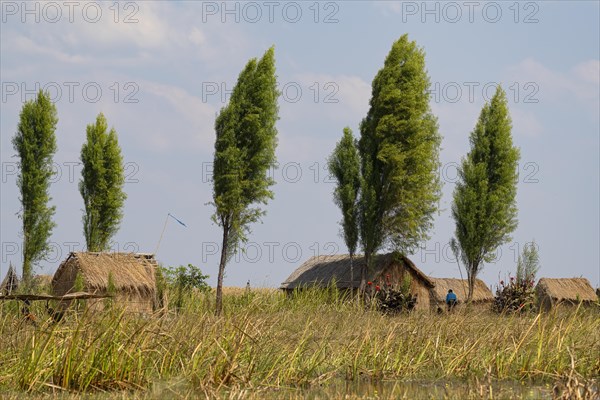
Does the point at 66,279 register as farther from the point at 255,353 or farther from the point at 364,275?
the point at 255,353

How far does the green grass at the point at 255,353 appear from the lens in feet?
28.8

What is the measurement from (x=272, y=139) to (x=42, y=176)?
9752 millimetres

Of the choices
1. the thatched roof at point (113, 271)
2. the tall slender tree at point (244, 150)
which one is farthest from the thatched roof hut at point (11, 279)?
the tall slender tree at point (244, 150)

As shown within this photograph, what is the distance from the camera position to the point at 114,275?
2189 cm

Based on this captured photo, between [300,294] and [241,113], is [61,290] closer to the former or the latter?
[300,294]

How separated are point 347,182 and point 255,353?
26.0 m

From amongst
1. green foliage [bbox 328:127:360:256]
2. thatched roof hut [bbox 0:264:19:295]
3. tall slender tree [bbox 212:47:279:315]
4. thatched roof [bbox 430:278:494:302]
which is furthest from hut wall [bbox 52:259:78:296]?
thatched roof [bbox 430:278:494:302]

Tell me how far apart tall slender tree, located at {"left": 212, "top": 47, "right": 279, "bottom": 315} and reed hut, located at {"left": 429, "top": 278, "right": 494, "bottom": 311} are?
9014 millimetres

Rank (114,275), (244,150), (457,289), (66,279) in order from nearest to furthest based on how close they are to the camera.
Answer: (114,275)
(66,279)
(244,150)
(457,289)

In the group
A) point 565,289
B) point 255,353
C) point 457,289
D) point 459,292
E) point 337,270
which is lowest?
point 255,353

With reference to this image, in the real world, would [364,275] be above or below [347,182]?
below

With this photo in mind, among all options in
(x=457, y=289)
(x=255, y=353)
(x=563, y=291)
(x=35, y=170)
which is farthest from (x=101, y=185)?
(x=255, y=353)

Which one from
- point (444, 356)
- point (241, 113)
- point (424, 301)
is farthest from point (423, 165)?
point (444, 356)

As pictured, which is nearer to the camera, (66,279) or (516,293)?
(66,279)
